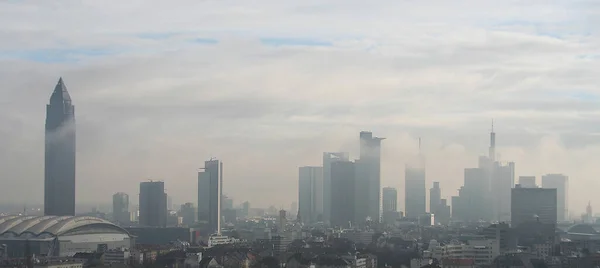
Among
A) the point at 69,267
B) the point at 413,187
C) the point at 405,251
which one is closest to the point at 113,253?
the point at 69,267

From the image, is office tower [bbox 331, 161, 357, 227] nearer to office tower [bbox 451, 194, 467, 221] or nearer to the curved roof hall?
office tower [bbox 451, 194, 467, 221]

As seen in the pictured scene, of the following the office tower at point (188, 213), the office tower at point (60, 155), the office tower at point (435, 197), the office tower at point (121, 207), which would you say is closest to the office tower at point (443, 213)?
the office tower at point (435, 197)

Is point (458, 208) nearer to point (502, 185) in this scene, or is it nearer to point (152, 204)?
point (502, 185)

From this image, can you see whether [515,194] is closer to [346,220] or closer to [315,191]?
[346,220]

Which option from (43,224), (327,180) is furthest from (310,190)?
(43,224)

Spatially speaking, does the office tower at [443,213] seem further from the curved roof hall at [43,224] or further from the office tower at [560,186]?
the curved roof hall at [43,224]

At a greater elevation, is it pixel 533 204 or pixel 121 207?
pixel 533 204

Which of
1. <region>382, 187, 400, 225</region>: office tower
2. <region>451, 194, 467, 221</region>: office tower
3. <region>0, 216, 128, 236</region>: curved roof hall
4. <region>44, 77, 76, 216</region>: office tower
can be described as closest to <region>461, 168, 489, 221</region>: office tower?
<region>451, 194, 467, 221</region>: office tower
